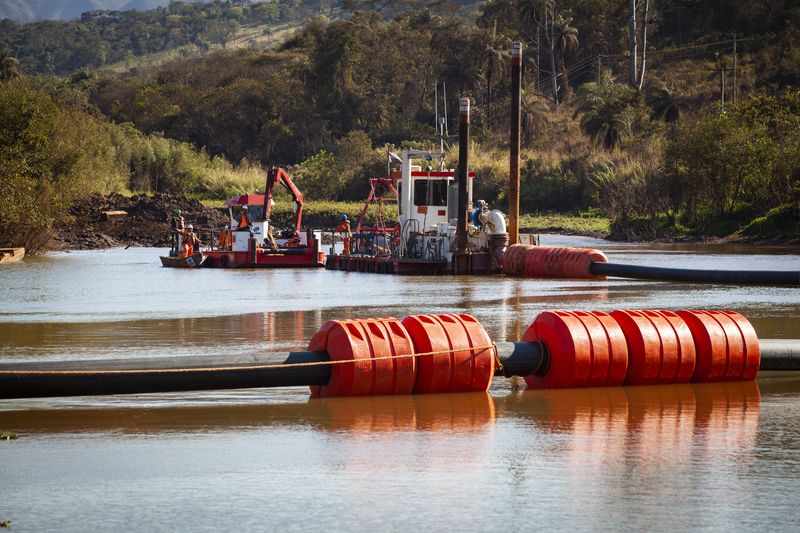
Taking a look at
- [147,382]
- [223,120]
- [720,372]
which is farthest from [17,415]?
[223,120]

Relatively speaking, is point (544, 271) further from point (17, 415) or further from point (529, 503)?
point (529, 503)

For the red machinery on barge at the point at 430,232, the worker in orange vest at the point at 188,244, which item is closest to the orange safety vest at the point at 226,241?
the worker in orange vest at the point at 188,244

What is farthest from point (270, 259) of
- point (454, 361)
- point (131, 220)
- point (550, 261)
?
point (454, 361)

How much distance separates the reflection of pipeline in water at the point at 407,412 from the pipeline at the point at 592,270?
1453 centimetres

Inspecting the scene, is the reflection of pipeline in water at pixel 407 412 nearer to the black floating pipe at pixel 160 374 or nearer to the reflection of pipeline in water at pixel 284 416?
the reflection of pipeline in water at pixel 284 416

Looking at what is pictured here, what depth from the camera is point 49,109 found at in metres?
55.6

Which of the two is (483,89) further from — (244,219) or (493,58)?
(244,219)

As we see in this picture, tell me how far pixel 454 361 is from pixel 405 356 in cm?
54

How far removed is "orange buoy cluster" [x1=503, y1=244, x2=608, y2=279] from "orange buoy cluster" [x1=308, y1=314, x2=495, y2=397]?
66.1 ft

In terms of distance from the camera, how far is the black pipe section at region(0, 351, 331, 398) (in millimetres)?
11328

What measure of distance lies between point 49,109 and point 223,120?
53481mm

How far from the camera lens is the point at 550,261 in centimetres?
3344

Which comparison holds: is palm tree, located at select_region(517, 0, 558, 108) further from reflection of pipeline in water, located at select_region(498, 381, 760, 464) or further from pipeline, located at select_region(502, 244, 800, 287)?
reflection of pipeline in water, located at select_region(498, 381, 760, 464)

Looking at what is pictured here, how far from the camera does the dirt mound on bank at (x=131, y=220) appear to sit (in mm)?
65000
